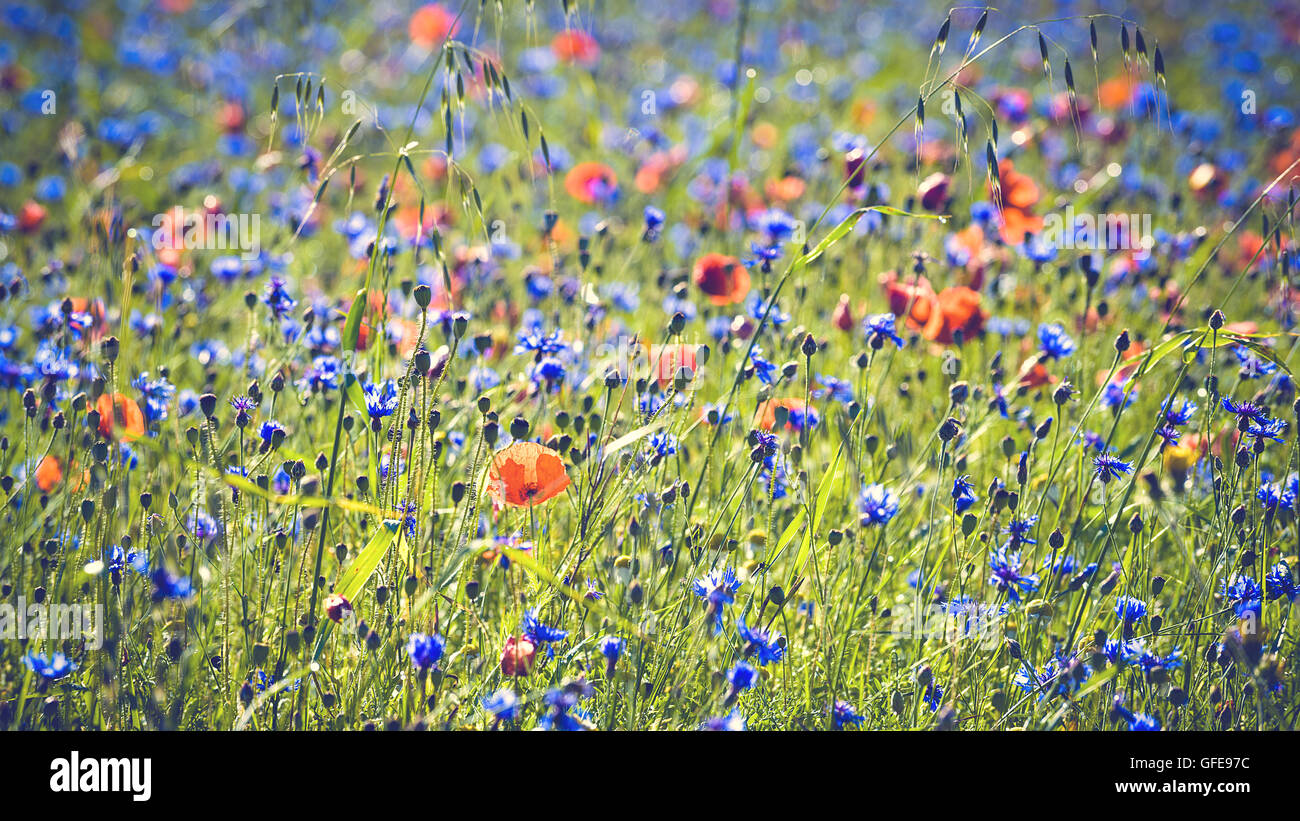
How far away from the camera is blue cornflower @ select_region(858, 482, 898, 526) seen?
1845 millimetres

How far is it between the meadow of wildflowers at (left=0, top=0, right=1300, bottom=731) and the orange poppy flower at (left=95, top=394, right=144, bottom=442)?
0.04 ft

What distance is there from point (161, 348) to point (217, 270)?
0.26 metres

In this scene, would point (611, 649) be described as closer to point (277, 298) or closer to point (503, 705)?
point (503, 705)

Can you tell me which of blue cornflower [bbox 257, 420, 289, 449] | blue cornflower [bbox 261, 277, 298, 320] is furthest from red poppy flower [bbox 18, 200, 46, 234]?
blue cornflower [bbox 257, 420, 289, 449]

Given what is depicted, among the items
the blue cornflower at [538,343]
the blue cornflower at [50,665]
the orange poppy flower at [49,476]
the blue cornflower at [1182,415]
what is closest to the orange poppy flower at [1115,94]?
the blue cornflower at [1182,415]

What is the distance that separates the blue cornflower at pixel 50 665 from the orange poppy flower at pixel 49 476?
1.54 ft

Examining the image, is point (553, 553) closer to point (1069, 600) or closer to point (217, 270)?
point (1069, 600)

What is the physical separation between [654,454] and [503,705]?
0.57 meters

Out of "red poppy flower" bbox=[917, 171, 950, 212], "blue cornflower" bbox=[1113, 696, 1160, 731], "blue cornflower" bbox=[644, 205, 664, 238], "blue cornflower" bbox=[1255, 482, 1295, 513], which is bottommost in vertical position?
"blue cornflower" bbox=[1113, 696, 1160, 731]

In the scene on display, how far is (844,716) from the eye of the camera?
66.7 inches

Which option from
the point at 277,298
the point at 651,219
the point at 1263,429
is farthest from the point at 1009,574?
the point at 277,298

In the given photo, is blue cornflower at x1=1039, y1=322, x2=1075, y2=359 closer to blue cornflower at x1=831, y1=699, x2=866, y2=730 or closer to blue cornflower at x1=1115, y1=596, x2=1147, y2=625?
blue cornflower at x1=1115, y1=596, x2=1147, y2=625
